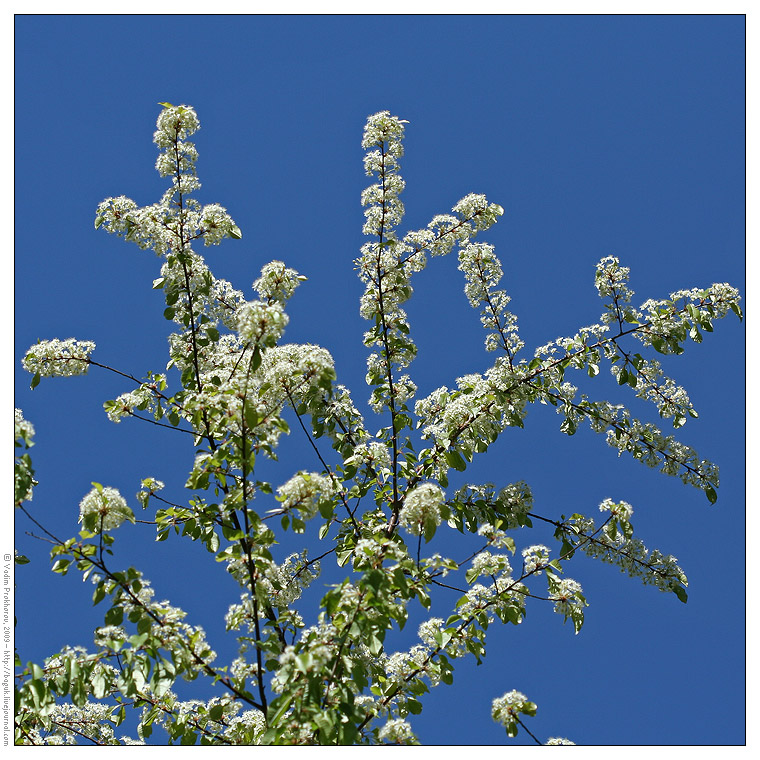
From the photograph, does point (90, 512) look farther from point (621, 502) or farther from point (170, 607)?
point (621, 502)

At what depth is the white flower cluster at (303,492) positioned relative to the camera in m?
4.33

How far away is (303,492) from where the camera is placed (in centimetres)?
436

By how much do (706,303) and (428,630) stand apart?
3775 mm

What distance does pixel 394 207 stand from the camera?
6.33 metres

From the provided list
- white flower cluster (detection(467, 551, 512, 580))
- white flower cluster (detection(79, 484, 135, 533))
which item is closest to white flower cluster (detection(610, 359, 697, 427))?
white flower cluster (detection(467, 551, 512, 580))

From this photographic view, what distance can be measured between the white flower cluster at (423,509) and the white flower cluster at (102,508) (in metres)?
1.74

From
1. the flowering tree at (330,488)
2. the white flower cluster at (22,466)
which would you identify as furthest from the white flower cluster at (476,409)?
the white flower cluster at (22,466)

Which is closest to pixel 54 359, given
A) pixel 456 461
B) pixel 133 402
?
pixel 133 402

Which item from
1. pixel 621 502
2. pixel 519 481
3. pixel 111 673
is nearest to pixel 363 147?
pixel 519 481

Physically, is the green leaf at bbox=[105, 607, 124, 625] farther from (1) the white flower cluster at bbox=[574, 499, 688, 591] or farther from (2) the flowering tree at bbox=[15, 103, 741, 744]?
(1) the white flower cluster at bbox=[574, 499, 688, 591]

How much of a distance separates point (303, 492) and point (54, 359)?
284 cm

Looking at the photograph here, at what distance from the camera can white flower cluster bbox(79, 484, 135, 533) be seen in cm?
448

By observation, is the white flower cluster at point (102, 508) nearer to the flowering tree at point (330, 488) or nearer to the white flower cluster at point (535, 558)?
the flowering tree at point (330, 488)

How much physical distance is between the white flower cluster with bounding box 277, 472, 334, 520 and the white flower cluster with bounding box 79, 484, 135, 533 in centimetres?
102
